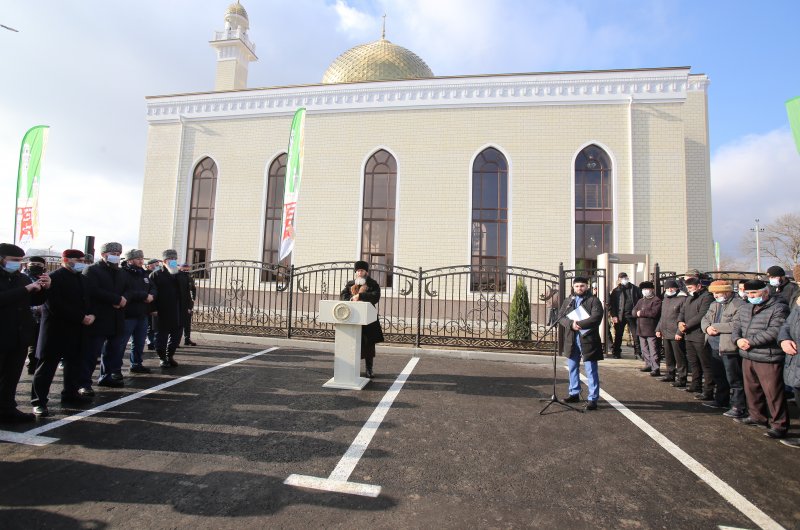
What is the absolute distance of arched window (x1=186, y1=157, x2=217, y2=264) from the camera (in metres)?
15.9

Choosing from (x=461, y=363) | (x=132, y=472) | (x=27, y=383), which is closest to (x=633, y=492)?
(x=132, y=472)

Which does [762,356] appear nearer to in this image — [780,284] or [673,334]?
[780,284]

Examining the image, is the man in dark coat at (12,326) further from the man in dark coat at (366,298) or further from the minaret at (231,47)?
the minaret at (231,47)

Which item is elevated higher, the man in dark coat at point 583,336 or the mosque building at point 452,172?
the mosque building at point 452,172

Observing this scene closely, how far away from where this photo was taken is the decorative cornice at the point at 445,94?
13172mm

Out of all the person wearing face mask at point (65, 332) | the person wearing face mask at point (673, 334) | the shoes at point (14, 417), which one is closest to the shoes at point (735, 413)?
the person wearing face mask at point (673, 334)

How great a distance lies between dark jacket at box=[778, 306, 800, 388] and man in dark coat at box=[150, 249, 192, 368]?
27.2 feet

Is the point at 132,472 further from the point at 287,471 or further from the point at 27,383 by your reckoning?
the point at 27,383

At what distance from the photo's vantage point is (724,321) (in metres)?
5.36

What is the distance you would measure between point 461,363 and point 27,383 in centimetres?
686

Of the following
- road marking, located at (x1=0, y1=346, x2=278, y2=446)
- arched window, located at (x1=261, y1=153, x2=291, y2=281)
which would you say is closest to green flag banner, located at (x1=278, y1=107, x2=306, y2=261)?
arched window, located at (x1=261, y1=153, x2=291, y2=281)

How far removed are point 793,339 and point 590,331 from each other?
1973mm

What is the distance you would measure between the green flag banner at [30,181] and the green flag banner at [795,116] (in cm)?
1976

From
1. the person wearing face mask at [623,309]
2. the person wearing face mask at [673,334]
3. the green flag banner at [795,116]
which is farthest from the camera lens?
the person wearing face mask at [623,309]
